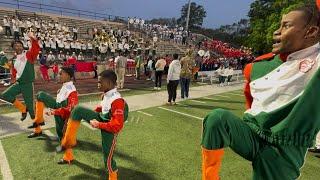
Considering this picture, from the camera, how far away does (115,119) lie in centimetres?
430

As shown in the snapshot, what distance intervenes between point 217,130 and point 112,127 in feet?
6.82

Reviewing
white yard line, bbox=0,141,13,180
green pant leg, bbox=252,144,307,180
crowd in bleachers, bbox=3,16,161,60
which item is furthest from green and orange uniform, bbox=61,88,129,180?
crowd in bleachers, bbox=3,16,161,60

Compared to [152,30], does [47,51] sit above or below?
below

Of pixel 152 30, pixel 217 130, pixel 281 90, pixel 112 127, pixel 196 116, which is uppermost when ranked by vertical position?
pixel 152 30

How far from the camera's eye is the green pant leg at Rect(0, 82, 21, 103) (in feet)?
23.9

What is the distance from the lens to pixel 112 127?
426 centimetres

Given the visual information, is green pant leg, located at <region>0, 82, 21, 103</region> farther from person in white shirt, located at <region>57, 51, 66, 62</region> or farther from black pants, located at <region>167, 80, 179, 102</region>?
person in white shirt, located at <region>57, 51, 66, 62</region>

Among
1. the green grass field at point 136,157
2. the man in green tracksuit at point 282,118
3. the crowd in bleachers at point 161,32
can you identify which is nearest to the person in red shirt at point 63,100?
the green grass field at point 136,157

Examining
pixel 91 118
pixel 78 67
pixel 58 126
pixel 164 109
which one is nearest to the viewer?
pixel 91 118

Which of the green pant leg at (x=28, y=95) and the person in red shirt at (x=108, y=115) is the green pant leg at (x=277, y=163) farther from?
the green pant leg at (x=28, y=95)

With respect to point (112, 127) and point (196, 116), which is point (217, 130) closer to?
point (112, 127)

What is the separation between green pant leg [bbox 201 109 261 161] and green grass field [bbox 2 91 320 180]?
2734 mm

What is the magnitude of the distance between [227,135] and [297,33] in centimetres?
99

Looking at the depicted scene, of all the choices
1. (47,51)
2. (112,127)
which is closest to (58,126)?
(112,127)
